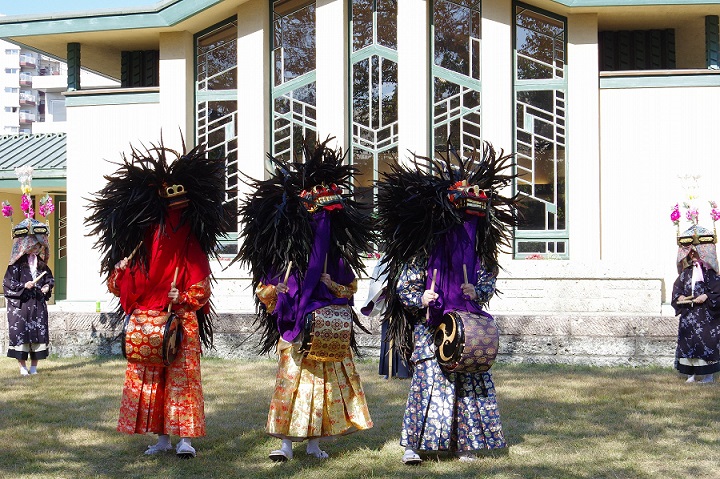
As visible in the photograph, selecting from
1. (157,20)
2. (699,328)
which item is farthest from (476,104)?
(699,328)

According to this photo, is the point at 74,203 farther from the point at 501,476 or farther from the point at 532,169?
the point at 501,476

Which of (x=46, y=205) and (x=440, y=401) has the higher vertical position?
(x=46, y=205)

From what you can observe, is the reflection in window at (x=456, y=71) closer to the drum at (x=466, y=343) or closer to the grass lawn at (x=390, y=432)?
the grass lawn at (x=390, y=432)

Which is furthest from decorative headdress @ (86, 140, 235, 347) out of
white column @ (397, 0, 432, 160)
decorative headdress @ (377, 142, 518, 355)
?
white column @ (397, 0, 432, 160)

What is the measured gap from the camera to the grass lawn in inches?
260

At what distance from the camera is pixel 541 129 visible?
1495 cm

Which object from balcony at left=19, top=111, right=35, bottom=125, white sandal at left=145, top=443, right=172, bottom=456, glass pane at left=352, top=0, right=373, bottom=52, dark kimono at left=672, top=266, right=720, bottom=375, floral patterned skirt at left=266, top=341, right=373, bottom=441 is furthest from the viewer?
balcony at left=19, top=111, right=35, bottom=125

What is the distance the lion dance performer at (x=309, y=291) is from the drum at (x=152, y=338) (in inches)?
27.5

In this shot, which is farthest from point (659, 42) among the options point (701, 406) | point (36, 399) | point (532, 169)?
point (36, 399)

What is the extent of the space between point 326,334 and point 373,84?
9.28 m

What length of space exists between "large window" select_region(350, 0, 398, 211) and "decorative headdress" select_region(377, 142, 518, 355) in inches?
317

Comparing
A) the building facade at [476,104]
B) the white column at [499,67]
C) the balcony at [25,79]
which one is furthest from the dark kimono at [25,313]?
the balcony at [25,79]

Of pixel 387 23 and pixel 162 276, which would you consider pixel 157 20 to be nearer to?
pixel 387 23

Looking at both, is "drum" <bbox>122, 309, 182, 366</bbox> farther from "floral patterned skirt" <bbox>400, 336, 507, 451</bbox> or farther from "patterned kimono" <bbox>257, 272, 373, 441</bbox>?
"floral patterned skirt" <bbox>400, 336, 507, 451</bbox>
